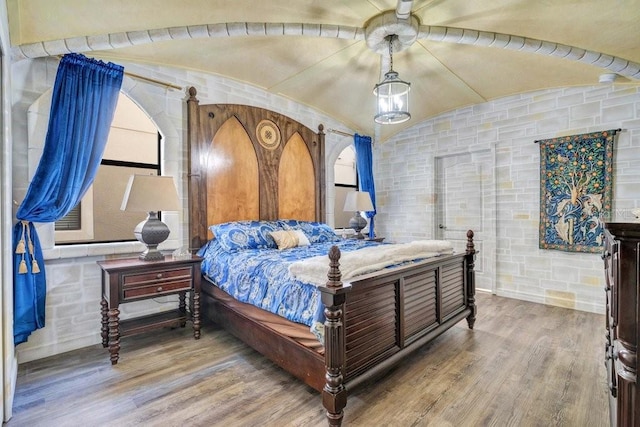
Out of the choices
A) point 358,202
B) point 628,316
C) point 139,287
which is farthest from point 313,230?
point 628,316

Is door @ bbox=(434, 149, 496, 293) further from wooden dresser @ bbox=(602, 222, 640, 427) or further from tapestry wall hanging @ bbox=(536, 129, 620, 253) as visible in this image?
wooden dresser @ bbox=(602, 222, 640, 427)

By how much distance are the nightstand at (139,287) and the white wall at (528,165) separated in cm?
377

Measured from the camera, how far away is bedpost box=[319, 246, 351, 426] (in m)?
1.69

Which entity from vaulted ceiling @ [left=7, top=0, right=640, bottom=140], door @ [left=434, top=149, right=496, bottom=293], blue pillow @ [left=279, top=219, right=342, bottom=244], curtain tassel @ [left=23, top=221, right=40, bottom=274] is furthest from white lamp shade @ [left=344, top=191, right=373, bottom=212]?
curtain tassel @ [left=23, top=221, right=40, bottom=274]

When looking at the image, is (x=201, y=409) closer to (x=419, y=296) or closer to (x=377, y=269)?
(x=377, y=269)

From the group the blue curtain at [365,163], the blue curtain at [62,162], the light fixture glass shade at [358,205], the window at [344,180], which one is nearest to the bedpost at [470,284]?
the light fixture glass shade at [358,205]

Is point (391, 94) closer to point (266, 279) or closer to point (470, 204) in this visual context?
point (266, 279)

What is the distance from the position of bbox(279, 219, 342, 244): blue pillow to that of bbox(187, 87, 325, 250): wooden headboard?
0.39 metres

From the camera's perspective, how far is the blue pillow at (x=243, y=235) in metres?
3.10

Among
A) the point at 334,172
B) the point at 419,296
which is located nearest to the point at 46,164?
the point at 419,296

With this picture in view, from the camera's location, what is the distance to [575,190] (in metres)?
3.73

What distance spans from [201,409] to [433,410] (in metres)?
1.43

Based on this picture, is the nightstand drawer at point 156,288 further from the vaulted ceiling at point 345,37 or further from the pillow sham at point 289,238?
the vaulted ceiling at point 345,37

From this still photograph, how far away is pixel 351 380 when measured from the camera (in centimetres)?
183
